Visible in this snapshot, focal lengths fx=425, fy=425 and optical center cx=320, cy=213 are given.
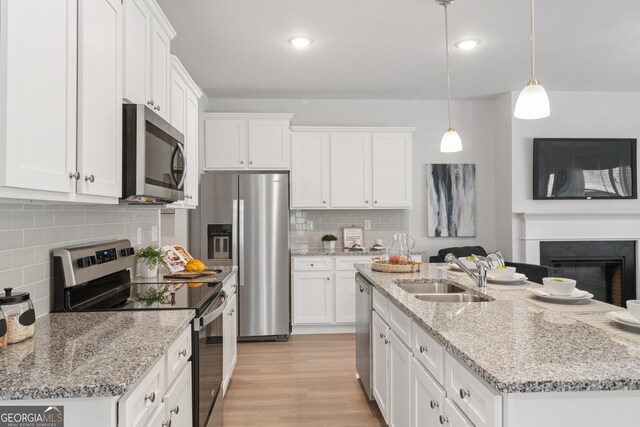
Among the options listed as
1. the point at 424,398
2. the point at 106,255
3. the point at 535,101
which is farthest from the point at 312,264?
the point at 535,101

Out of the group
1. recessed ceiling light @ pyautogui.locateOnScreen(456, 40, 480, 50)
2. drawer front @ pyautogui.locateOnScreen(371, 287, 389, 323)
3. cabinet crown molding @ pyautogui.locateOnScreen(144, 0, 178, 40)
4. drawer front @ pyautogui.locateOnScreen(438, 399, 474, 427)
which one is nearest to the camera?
drawer front @ pyautogui.locateOnScreen(438, 399, 474, 427)

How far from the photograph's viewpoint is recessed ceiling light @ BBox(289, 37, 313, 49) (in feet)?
11.4

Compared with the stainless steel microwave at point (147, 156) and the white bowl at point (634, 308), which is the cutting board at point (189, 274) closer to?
the stainless steel microwave at point (147, 156)

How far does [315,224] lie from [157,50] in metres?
3.22

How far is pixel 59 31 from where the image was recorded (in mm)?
1374

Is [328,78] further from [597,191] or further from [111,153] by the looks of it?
[597,191]

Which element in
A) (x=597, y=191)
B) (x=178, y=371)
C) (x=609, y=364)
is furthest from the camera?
(x=597, y=191)

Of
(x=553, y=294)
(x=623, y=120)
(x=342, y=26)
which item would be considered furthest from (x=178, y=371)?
(x=623, y=120)

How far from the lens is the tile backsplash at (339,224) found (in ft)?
17.4

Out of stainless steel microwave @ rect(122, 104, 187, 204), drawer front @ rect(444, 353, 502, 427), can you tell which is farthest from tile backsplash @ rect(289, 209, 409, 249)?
drawer front @ rect(444, 353, 502, 427)

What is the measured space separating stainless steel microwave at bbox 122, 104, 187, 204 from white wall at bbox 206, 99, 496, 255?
3142 millimetres

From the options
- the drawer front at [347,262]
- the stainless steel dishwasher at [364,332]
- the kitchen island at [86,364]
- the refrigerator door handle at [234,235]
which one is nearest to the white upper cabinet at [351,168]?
the drawer front at [347,262]

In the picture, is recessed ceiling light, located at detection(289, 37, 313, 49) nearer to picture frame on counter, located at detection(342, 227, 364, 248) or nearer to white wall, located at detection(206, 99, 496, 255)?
white wall, located at detection(206, 99, 496, 255)

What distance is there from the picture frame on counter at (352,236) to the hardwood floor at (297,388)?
4.11 feet
